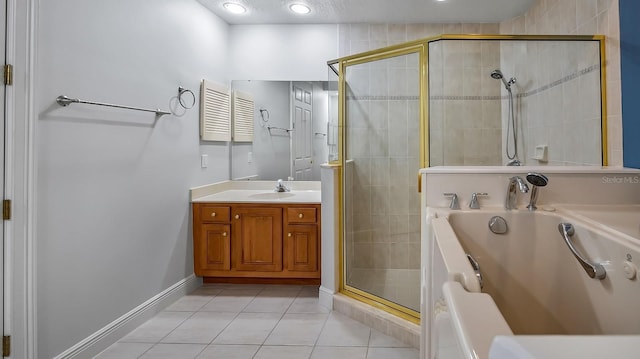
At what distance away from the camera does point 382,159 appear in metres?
2.80

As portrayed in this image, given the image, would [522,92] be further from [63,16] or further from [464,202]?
[63,16]

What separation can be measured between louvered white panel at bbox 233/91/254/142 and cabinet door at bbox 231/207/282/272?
90 cm

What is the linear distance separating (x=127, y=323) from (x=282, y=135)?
206 cm

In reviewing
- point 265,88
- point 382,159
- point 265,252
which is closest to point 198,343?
point 265,252

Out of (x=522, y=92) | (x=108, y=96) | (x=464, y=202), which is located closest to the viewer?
(x=464, y=202)

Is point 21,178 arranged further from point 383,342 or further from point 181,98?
point 383,342

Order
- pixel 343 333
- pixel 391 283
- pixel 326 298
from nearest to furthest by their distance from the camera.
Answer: pixel 343 333 → pixel 391 283 → pixel 326 298

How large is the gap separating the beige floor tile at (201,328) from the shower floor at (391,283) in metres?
0.92

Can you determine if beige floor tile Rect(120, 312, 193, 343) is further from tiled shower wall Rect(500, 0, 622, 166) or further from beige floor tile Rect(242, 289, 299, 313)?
tiled shower wall Rect(500, 0, 622, 166)

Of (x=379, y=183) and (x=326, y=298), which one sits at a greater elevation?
(x=379, y=183)

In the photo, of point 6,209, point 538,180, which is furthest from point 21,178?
→ point 538,180

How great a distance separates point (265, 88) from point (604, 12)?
2.68 m

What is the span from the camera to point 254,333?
2410 millimetres

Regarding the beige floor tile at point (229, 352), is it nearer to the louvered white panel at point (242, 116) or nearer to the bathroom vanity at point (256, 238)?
the bathroom vanity at point (256, 238)
